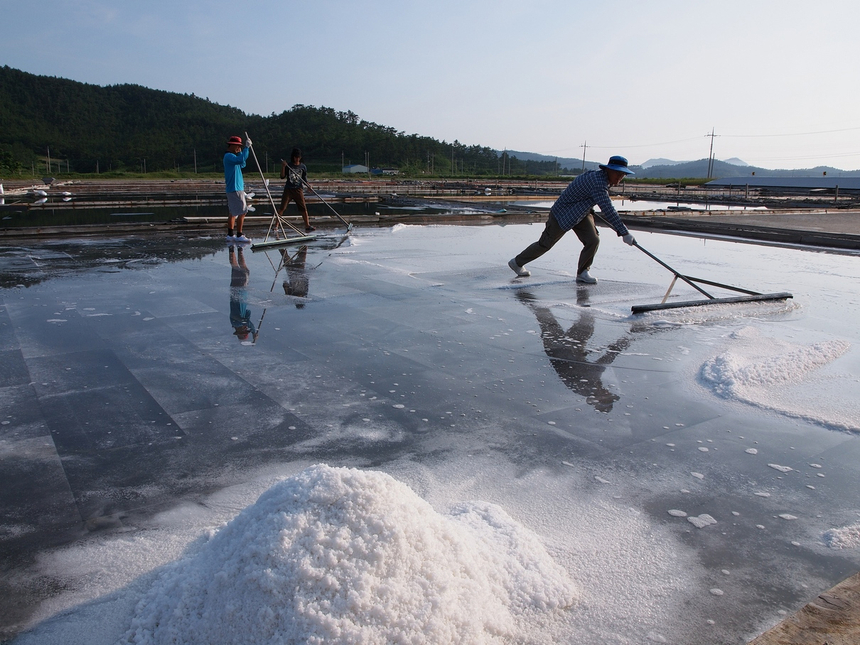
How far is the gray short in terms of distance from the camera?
10742 millimetres

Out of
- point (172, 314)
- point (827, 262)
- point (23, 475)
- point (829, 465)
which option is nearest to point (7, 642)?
point (23, 475)

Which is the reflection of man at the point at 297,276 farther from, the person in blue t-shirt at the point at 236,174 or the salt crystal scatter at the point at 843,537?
the salt crystal scatter at the point at 843,537

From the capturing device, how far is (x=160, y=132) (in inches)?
3711

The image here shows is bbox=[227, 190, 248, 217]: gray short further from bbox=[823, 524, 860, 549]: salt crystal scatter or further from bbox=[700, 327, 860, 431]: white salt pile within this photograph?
bbox=[823, 524, 860, 549]: salt crystal scatter

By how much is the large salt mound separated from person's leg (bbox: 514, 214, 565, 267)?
6.13 meters

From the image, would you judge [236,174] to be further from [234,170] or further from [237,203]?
[237,203]

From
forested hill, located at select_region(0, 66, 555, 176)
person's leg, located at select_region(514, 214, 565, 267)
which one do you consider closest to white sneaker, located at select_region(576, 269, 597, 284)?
person's leg, located at select_region(514, 214, 565, 267)

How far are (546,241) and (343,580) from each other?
6625 mm

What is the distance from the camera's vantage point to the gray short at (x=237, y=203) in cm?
1074

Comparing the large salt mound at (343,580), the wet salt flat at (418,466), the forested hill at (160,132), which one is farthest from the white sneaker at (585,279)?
the forested hill at (160,132)

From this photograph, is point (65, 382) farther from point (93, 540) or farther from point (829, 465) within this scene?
point (829, 465)

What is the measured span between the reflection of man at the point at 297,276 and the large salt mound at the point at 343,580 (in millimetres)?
4596

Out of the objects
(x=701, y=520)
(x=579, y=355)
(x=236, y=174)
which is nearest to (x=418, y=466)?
(x=701, y=520)

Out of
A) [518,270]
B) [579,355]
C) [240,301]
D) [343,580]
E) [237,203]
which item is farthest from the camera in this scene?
[237,203]
